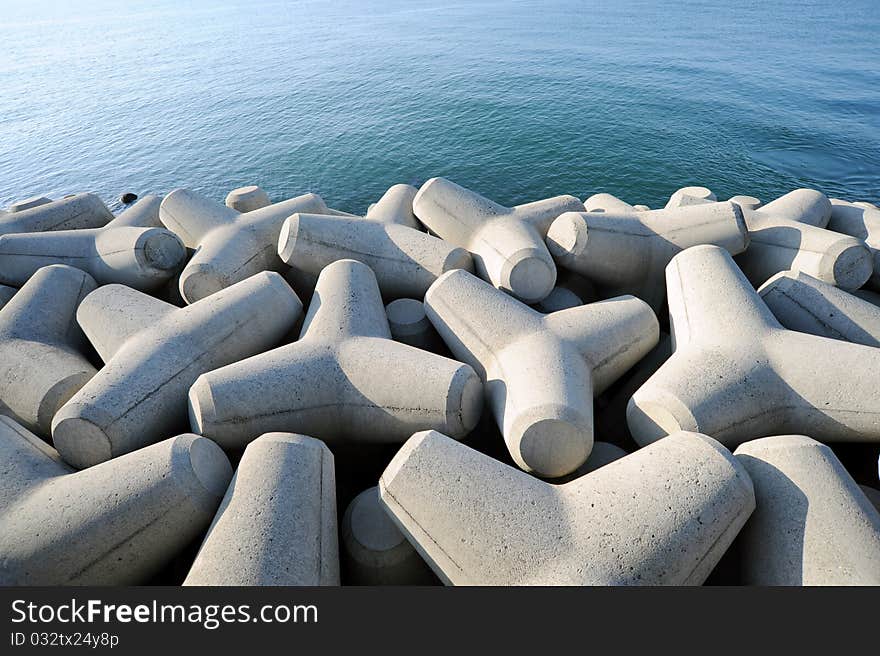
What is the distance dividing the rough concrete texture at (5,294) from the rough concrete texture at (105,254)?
0.46 ft

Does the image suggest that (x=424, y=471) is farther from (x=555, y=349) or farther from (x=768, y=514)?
(x=768, y=514)

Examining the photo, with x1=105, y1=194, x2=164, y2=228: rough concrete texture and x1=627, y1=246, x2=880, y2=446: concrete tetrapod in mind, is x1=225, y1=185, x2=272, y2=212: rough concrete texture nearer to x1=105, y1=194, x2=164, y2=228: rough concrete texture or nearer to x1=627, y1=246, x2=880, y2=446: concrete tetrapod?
x1=105, y1=194, x2=164, y2=228: rough concrete texture

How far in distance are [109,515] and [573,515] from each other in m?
2.55

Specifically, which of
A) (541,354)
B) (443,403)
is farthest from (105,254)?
(541,354)

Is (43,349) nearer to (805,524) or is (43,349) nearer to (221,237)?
(221,237)

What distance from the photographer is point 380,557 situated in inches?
126

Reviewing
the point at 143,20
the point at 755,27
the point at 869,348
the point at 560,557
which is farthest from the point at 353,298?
the point at 143,20

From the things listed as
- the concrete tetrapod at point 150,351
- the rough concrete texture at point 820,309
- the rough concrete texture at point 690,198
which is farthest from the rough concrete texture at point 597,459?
the rough concrete texture at point 690,198

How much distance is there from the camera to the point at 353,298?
15.6 feet

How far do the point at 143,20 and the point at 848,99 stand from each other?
297ft

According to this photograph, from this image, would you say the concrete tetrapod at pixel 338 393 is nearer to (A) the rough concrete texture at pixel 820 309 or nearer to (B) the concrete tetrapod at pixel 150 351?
(B) the concrete tetrapod at pixel 150 351

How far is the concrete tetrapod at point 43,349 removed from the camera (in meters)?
4.07

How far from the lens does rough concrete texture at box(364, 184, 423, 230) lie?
6.50 metres

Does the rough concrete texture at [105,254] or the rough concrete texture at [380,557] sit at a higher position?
the rough concrete texture at [105,254]
